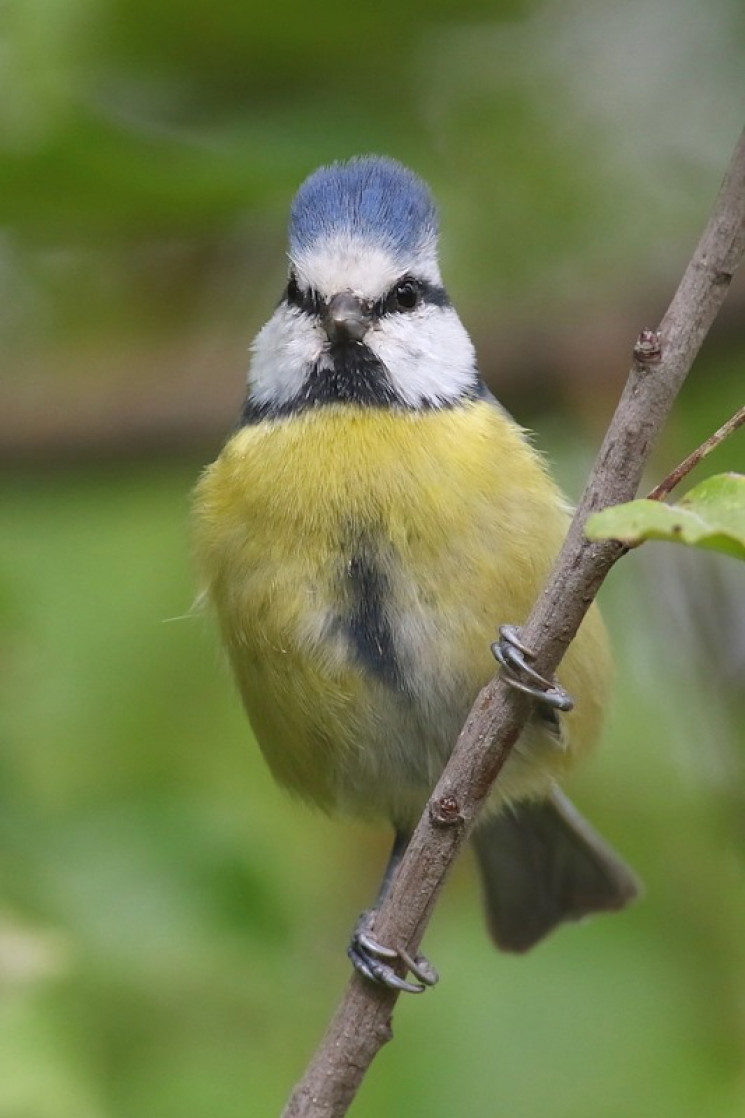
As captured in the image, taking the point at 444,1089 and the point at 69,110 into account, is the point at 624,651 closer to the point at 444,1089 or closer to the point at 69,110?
the point at 444,1089

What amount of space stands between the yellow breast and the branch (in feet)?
1.93

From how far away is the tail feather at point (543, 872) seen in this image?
325 centimetres

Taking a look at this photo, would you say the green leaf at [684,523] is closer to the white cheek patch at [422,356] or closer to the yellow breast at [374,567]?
the yellow breast at [374,567]

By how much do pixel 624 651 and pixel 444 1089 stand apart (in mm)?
1190

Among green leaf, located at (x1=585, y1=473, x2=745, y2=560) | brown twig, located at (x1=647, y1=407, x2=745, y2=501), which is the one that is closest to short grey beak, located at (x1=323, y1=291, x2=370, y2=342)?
brown twig, located at (x1=647, y1=407, x2=745, y2=501)

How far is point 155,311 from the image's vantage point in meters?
3.82

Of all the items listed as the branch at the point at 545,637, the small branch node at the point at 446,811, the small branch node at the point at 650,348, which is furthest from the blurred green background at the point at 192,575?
the small branch node at the point at 650,348

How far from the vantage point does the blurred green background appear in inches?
99.8

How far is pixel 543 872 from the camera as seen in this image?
346 centimetres

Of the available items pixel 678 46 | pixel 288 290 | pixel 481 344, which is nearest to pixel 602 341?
pixel 481 344

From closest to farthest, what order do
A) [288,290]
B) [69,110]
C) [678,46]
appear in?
1. [69,110]
2. [288,290]
3. [678,46]

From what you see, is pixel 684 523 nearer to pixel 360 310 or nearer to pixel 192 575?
pixel 360 310

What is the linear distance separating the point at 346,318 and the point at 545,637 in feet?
3.29

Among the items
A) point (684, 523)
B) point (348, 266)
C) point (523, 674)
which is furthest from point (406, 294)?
point (684, 523)
